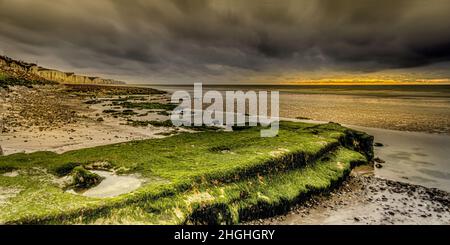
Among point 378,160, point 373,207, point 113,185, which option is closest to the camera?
point 113,185

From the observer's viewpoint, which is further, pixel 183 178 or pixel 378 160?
pixel 378 160

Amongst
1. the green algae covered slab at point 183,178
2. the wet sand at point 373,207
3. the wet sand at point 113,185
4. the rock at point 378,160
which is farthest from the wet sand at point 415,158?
the wet sand at point 113,185

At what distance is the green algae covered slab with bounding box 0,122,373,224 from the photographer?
5.78 meters

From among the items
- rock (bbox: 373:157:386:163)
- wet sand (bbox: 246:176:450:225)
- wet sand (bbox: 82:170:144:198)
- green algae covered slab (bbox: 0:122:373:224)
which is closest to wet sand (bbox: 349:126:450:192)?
rock (bbox: 373:157:386:163)

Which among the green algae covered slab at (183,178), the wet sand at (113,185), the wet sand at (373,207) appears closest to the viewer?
the green algae covered slab at (183,178)

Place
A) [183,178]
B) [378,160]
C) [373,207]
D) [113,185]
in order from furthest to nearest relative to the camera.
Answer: [378,160], [373,207], [183,178], [113,185]

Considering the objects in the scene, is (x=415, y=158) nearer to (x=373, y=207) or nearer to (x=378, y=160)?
(x=378, y=160)

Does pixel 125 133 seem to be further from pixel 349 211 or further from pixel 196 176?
pixel 349 211

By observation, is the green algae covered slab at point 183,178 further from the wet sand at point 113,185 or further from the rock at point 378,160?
the rock at point 378,160

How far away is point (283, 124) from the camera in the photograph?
18859 mm

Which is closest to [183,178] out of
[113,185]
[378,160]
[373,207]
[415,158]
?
[113,185]

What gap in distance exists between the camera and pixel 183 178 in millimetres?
7398

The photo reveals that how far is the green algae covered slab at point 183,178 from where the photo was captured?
5781mm
